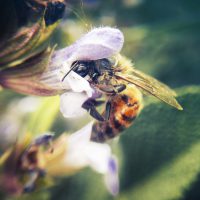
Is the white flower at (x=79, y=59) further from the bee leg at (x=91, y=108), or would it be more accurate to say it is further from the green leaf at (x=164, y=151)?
the green leaf at (x=164, y=151)

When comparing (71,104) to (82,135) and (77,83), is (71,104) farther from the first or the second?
(82,135)

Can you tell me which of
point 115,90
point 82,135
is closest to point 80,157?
point 82,135

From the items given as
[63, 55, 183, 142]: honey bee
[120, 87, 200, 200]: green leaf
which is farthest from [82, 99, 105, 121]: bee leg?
[120, 87, 200, 200]: green leaf

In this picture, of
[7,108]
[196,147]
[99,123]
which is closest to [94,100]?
[99,123]

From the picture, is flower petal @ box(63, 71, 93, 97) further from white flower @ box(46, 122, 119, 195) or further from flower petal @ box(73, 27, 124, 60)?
white flower @ box(46, 122, 119, 195)

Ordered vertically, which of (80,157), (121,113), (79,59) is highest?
(79,59)

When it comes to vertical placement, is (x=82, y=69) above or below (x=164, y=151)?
above

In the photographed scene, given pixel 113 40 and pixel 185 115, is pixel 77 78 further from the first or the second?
pixel 185 115
